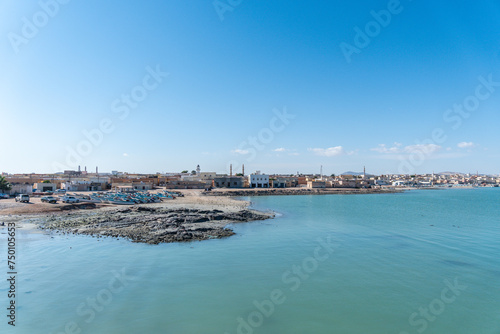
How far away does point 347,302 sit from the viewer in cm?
1109

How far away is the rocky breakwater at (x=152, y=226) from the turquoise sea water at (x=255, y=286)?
1483 mm

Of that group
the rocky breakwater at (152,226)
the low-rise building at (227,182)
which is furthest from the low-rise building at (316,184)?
the rocky breakwater at (152,226)

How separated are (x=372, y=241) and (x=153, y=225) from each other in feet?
53.9

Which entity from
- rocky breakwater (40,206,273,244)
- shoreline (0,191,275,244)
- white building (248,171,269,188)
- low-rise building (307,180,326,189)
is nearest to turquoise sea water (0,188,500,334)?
rocky breakwater (40,206,273,244)

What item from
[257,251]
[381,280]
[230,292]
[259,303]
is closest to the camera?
[259,303]

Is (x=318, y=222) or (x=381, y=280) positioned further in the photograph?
(x=318, y=222)

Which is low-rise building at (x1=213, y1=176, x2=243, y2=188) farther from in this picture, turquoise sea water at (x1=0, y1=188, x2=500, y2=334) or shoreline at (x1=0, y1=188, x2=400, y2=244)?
turquoise sea water at (x1=0, y1=188, x2=500, y2=334)

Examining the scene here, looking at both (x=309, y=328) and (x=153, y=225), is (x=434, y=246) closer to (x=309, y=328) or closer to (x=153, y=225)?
(x=309, y=328)

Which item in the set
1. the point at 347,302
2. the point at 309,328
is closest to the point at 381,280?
the point at 347,302

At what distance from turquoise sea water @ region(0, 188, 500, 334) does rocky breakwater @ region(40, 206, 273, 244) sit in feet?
4.87

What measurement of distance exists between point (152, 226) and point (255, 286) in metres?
13.2

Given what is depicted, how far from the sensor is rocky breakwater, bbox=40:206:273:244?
67.0 feet

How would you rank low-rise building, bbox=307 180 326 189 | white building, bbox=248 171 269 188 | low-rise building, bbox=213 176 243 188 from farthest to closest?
low-rise building, bbox=307 180 326 189, white building, bbox=248 171 269 188, low-rise building, bbox=213 176 243 188

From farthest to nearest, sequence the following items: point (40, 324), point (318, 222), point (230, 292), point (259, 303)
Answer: point (318, 222), point (230, 292), point (259, 303), point (40, 324)
